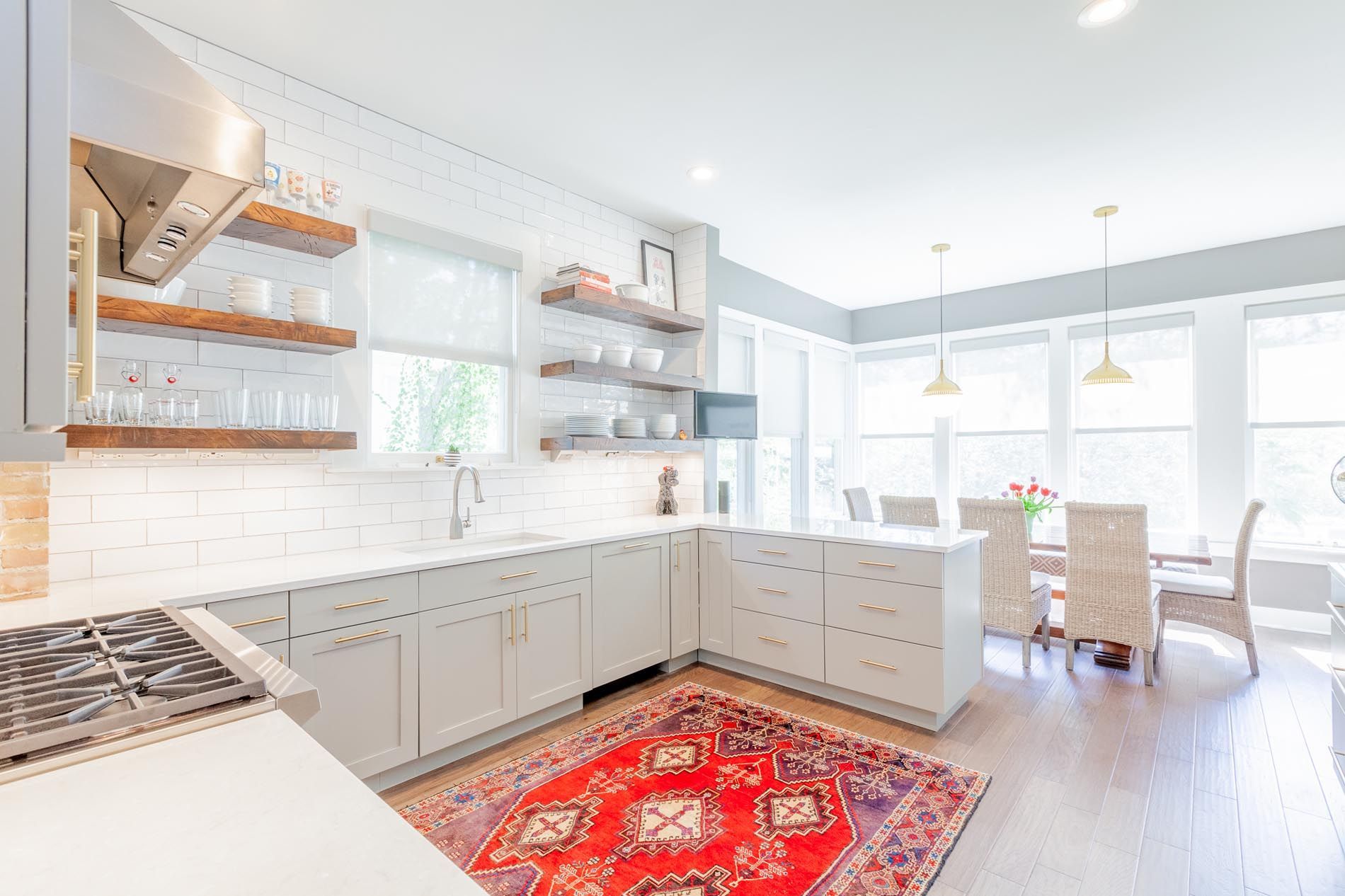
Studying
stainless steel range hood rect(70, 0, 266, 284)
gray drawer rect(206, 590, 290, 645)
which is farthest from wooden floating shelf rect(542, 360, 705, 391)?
stainless steel range hood rect(70, 0, 266, 284)

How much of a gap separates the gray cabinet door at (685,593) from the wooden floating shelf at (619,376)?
39.1 inches

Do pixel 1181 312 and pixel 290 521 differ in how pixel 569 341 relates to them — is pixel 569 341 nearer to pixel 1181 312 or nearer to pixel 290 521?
pixel 290 521

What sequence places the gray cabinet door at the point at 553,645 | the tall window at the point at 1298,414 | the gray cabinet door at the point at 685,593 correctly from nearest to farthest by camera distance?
the gray cabinet door at the point at 553,645
the gray cabinet door at the point at 685,593
the tall window at the point at 1298,414

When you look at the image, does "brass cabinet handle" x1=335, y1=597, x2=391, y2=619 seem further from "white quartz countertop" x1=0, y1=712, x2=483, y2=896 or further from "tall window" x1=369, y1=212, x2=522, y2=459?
"white quartz countertop" x1=0, y1=712, x2=483, y2=896

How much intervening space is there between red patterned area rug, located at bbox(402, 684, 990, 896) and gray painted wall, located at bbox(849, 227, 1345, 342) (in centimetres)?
381

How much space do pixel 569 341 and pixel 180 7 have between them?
2.17 meters

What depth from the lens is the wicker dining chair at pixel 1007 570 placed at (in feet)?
12.3

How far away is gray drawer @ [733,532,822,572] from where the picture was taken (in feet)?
10.7

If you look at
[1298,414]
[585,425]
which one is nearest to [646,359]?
[585,425]

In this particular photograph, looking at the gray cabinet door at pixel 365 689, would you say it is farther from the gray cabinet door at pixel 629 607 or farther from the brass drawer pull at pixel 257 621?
the gray cabinet door at pixel 629 607

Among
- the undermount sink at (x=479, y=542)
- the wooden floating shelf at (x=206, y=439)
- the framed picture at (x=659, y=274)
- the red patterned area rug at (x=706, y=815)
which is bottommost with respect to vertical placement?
the red patterned area rug at (x=706, y=815)

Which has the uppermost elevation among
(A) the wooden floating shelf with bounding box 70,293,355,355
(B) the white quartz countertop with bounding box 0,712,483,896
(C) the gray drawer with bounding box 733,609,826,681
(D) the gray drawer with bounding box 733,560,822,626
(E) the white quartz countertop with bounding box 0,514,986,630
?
(A) the wooden floating shelf with bounding box 70,293,355,355

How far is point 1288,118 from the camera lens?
9.97 feet

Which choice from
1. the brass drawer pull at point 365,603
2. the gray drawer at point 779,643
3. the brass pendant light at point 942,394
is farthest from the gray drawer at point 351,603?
the brass pendant light at point 942,394
